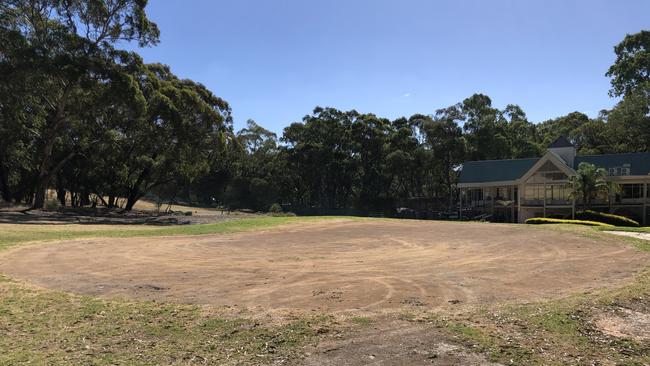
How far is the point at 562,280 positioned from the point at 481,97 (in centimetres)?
5955

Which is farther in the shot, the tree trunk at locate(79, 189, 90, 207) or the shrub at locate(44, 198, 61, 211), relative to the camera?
the tree trunk at locate(79, 189, 90, 207)

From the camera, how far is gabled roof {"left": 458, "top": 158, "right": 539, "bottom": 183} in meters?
53.3

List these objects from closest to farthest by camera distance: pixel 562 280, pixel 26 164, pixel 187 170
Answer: pixel 562 280 → pixel 26 164 → pixel 187 170

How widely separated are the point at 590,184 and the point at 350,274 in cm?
3501

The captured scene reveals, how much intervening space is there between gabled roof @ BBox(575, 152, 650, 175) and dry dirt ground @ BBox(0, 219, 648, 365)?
31.4 metres

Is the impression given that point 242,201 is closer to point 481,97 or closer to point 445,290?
point 481,97

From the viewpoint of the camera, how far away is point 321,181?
7669cm

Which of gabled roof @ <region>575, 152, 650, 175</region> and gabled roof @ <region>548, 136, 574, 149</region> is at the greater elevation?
gabled roof @ <region>548, 136, 574, 149</region>

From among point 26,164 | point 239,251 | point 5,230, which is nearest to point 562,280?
point 239,251

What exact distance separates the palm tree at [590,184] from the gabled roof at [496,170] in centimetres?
1191

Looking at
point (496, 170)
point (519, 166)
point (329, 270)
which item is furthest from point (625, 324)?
point (496, 170)

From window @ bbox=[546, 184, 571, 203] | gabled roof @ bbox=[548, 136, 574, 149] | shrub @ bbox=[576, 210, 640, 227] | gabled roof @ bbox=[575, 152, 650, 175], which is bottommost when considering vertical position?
shrub @ bbox=[576, 210, 640, 227]

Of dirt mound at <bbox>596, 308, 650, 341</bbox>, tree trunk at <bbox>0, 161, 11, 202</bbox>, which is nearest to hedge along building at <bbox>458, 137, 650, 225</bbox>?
dirt mound at <bbox>596, 308, 650, 341</bbox>

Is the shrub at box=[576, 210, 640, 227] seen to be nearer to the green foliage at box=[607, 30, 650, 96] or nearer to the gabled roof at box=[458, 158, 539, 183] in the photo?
the gabled roof at box=[458, 158, 539, 183]
